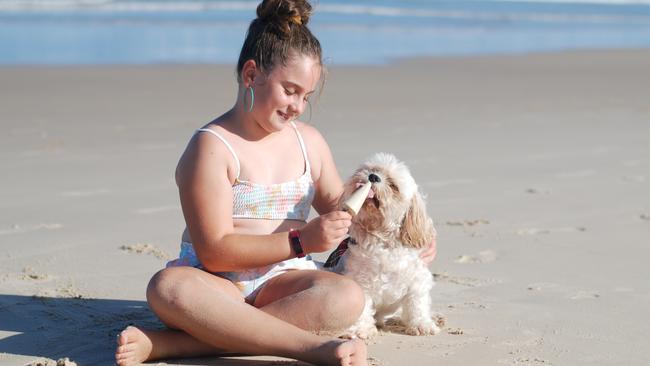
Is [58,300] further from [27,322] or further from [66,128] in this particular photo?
[66,128]

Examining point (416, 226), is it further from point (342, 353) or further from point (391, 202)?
point (342, 353)

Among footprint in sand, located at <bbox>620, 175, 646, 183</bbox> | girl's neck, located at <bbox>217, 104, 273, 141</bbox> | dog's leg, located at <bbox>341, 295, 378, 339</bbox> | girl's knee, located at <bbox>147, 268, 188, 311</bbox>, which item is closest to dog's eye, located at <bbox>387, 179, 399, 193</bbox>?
dog's leg, located at <bbox>341, 295, 378, 339</bbox>

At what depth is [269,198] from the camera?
3807mm

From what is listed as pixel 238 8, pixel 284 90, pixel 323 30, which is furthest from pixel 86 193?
pixel 238 8

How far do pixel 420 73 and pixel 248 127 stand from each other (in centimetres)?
1086

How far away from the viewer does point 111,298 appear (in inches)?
171

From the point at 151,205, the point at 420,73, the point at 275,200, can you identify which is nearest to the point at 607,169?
the point at 151,205

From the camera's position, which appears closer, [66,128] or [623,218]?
[623,218]

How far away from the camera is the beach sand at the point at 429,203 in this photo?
387cm

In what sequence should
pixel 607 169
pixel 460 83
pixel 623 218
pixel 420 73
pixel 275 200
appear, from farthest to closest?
pixel 420 73
pixel 460 83
pixel 607 169
pixel 623 218
pixel 275 200

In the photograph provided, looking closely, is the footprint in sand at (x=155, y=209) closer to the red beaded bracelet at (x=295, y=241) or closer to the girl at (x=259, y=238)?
the girl at (x=259, y=238)

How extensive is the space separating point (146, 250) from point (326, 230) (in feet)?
6.59

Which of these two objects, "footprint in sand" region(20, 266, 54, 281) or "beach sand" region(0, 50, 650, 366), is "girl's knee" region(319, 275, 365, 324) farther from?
"footprint in sand" region(20, 266, 54, 281)

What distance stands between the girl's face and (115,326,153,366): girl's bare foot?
0.96m
